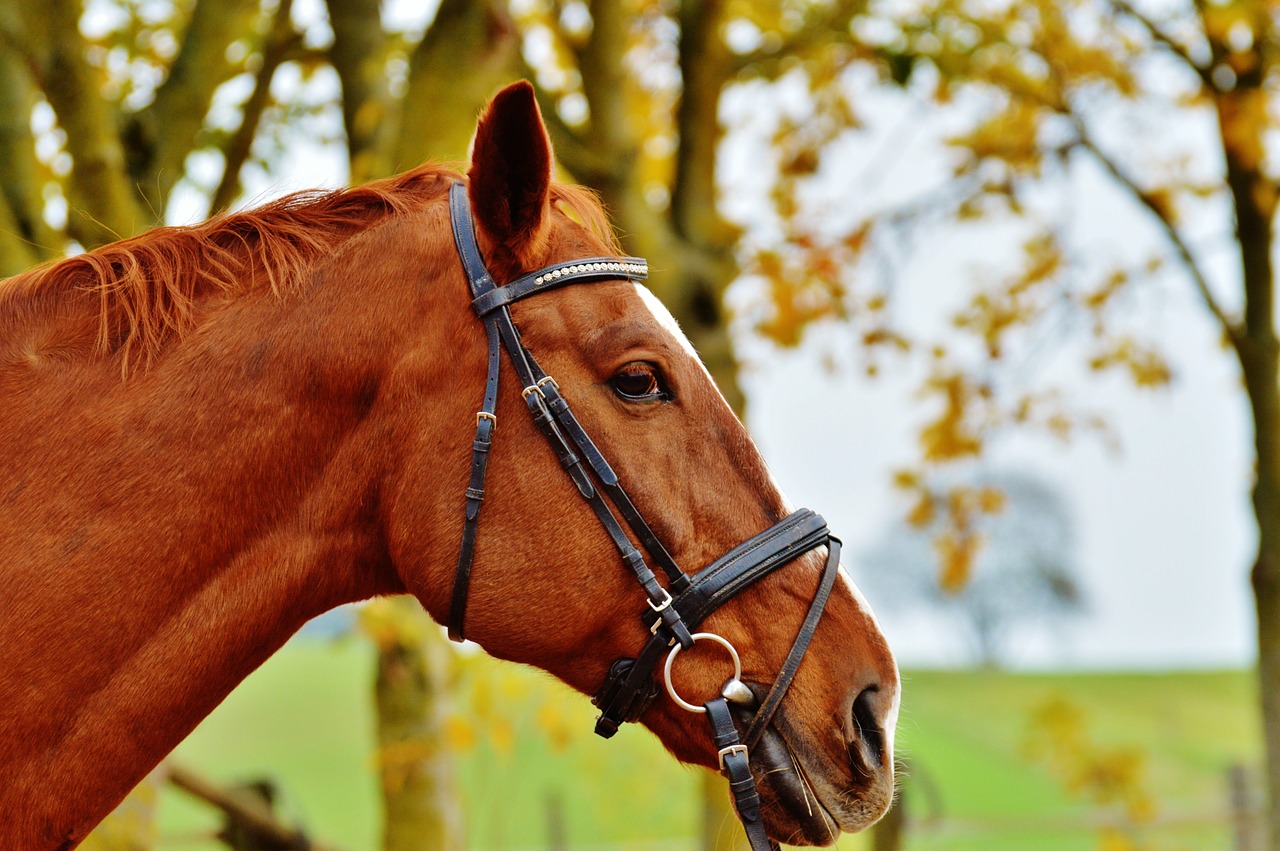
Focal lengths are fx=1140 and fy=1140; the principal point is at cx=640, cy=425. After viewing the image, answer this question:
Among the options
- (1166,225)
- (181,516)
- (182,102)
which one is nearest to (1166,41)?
(1166,225)

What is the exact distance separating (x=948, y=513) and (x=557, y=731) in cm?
357

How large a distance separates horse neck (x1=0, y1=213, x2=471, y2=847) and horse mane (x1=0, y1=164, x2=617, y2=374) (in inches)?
1.9

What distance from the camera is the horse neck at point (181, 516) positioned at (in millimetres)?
2139

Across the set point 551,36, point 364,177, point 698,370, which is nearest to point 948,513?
point 551,36

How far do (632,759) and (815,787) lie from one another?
6101 millimetres

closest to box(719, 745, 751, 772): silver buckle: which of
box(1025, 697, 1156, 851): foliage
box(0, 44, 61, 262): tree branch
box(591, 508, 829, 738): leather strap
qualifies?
box(591, 508, 829, 738): leather strap

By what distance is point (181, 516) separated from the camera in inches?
87.4

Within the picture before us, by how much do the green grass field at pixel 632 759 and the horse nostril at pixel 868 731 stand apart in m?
0.51

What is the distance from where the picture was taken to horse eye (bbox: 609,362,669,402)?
2.33 metres

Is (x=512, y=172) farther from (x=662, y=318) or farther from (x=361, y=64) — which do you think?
(x=361, y=64)

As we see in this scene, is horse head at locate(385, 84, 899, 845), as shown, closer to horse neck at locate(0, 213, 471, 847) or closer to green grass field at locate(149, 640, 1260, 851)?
horse neck at locate(0, 213, 471, 847)

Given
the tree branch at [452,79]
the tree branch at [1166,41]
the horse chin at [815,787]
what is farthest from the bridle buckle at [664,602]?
the tree branch at [1166,41]

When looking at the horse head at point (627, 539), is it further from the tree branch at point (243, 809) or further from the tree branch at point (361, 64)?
the tree branch at point (243, 809)

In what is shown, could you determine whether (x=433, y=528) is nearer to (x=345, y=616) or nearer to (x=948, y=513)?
(x=345, y=616)
